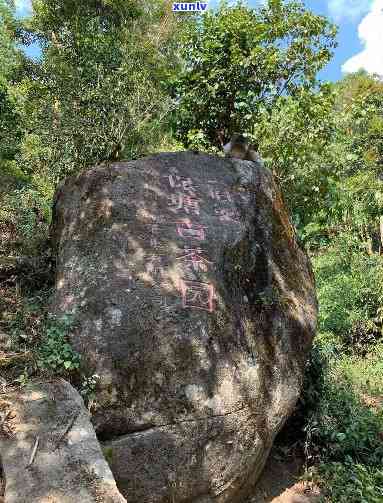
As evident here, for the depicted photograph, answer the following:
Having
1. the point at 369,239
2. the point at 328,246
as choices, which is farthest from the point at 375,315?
the point at 328,246

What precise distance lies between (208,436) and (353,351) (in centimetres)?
685

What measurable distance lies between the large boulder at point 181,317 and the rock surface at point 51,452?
44 centimetres

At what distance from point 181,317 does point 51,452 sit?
1.54 meters

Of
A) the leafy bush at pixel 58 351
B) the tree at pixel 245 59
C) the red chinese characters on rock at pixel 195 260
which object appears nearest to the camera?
the leafy bush at pixel 58 351

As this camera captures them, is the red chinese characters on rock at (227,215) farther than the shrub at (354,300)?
No

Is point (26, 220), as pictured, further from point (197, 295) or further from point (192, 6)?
point (192, 6)

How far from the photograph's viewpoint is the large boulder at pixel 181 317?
367cm

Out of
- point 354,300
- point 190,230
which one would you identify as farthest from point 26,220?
point 354,300

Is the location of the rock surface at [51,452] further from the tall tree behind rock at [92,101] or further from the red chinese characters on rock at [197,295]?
the tall tree behind rock at [92,101]

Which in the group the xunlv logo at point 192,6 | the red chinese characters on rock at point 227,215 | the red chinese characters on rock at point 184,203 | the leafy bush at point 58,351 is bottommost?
the leafy bush at point 58,351

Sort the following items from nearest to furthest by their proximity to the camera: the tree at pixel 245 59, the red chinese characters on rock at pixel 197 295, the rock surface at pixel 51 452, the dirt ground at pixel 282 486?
the rock surface at pixel 51 452 < the red chinese characters on rock at pixel 197 295 < the dirt ground at pixel 282 486 < the tree at pixel 245 59

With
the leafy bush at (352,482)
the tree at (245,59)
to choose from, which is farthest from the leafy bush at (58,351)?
the tree at (245,59)

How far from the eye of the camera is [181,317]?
400cm

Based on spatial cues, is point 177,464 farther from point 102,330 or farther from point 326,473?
point 326,473
